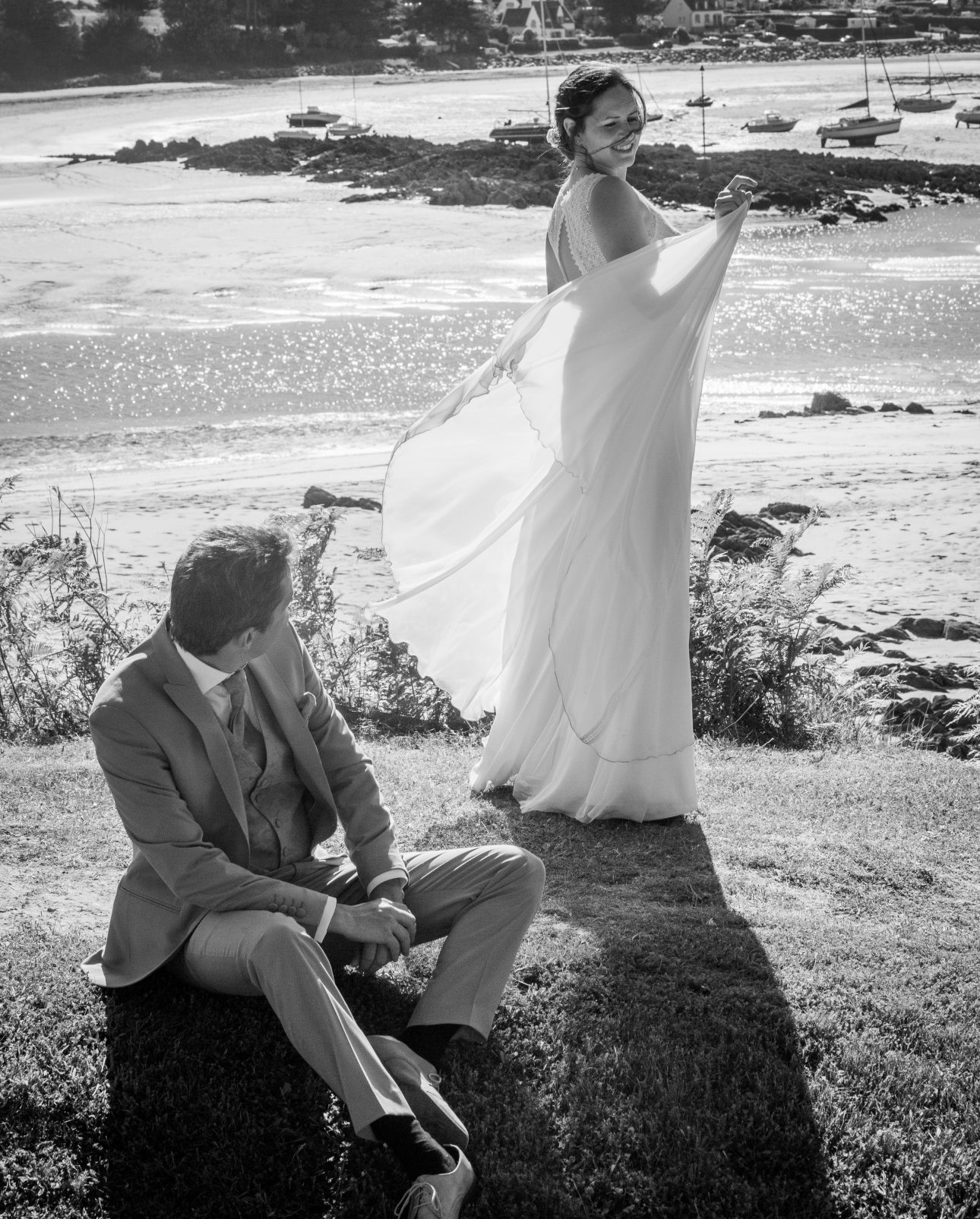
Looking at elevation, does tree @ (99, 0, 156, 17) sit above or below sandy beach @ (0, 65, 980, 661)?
above

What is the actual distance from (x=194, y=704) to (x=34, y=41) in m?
84.5

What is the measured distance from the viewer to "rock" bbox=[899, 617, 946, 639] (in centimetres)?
833

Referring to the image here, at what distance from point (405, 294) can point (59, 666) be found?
18.8 m

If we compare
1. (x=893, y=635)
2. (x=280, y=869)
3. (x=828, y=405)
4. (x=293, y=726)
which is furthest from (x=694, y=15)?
(x=280, y=869)

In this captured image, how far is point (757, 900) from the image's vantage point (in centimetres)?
456

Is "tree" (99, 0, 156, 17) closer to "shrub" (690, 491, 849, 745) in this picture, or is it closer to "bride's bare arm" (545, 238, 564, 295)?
"shrub" (690, 491, 849, 745)

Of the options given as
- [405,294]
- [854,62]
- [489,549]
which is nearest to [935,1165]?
[489,549]

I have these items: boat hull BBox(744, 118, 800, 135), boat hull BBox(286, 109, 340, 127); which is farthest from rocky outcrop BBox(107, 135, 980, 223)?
boat hull BBox(744, 118, 800, 135)

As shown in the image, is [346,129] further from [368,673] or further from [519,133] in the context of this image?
[368,673]

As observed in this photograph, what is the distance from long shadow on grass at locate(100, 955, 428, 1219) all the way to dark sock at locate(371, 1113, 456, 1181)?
0.22 metres

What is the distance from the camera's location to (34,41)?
75.9 m

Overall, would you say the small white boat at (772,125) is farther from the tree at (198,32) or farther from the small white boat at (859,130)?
the tree at (198,32)

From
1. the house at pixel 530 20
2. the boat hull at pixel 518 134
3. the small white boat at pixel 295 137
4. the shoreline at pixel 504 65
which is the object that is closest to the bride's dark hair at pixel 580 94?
the small white boat at pixel 295 137

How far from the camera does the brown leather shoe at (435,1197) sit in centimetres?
288
